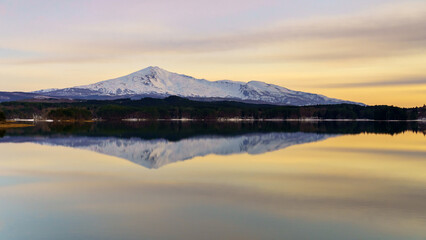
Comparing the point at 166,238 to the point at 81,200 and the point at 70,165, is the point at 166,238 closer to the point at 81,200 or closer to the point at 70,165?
the point at 81,200

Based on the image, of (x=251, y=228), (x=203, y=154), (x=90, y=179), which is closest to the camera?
(x=251, y=228)

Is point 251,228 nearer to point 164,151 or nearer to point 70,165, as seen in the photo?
point 70,165

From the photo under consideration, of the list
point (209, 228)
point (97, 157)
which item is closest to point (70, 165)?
point (97, 157)

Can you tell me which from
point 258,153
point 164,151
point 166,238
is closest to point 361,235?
point 166,238

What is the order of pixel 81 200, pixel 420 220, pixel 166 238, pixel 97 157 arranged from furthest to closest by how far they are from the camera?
pixel 97 157 < pixel 81 200 < pixel 420 220 < pixel 166 238

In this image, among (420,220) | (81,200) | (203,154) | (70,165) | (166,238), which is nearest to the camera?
(166,238)

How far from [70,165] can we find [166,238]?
2580 centimetres

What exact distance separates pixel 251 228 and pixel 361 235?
14.7ft

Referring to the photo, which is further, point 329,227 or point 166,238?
point 329,227

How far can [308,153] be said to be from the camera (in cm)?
5203

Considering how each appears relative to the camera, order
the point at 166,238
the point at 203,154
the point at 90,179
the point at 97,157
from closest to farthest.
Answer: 1. the point at 166,238
2. the point at 90,179
3. the point at 97,157
4. the point at 203,154

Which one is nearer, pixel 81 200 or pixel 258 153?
pixel 81 200

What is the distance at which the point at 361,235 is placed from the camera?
18.1 meters

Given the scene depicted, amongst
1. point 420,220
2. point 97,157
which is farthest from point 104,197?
point 97,157
